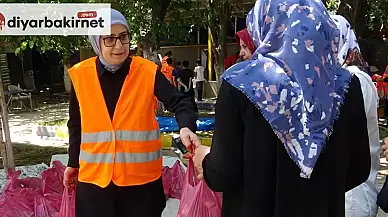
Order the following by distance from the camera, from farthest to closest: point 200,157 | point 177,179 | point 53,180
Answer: point 177,179, point 53,180, point 200,157

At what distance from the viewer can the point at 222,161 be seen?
1.55m

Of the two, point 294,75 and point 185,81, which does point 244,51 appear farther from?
point 185,81

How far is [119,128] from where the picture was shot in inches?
93.3

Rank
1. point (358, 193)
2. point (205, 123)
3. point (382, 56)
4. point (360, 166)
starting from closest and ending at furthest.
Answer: point (360, 166) < point (358, 193) < point (205, 123) < point (382, 56)

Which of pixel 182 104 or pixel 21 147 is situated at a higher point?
pixel 182 104

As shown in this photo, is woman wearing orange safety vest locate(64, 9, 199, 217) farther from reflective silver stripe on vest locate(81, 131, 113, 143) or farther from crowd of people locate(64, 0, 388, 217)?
crowd of people locate(64, 0, 388, 217)

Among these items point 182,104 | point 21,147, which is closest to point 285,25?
point 182,104

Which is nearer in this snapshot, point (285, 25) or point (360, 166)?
point (285, 25)

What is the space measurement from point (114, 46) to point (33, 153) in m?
5.51

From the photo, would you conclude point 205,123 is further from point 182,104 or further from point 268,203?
point 268,203

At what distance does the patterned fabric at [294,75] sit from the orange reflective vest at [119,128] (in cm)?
93

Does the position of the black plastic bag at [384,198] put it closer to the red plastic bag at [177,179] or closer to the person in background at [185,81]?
the red plastic bag at [177,179]

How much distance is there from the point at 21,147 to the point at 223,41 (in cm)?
576

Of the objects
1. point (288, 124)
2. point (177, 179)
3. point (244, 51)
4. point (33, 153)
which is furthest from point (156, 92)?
point (33, 153)
